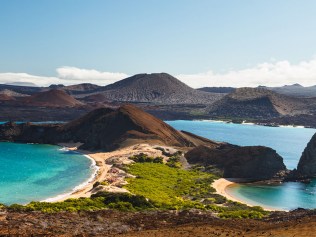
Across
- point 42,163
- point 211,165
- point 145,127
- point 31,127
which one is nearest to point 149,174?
point 211,165

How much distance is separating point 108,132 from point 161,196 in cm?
7670

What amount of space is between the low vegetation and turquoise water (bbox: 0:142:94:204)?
1283 centimetres

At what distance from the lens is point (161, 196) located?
63.8 m

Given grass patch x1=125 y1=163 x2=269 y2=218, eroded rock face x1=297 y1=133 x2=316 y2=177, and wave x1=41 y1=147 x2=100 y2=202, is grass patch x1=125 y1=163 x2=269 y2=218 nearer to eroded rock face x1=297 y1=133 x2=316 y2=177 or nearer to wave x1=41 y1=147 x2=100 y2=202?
wave x1=41 y1=147 x2=100 y2=202

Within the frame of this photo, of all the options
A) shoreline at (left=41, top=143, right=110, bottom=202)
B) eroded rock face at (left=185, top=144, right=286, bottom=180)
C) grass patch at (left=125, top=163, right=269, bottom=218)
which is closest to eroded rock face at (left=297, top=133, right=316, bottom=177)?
eroded rock face at (left=185, top=144, right=286, bottom=180)

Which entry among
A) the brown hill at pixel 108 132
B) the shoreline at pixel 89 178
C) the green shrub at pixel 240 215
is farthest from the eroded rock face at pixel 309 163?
the green shrub at pixel 240 215

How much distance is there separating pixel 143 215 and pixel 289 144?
151 metres

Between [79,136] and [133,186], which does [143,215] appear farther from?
[79,136]

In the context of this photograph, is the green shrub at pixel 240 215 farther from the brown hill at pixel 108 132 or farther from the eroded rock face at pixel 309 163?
the brown hill at pixel 108 132

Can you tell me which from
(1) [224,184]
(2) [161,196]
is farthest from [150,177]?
(1) [224,184]

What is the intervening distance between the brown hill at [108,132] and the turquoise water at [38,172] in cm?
1353

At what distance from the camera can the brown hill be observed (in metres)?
132

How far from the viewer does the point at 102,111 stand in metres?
159

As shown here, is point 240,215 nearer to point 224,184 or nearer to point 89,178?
point 224,184
